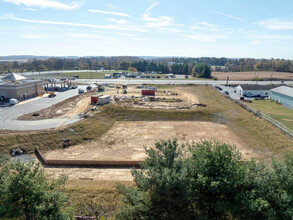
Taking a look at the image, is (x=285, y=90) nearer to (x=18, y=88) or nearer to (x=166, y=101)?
(x=166, y=101)

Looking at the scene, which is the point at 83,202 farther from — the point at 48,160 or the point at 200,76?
the point at 200,76

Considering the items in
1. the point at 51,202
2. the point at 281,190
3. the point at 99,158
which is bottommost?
the point at 99,158

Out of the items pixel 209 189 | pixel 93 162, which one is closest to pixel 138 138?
pixel 93 162

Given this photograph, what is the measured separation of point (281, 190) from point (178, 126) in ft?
83.1

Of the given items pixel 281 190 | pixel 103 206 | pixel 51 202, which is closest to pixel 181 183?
pixel 281 190

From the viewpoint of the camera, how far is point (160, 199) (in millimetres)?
11320

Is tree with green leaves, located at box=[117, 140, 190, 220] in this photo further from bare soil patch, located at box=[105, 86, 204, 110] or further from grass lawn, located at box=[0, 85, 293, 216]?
bare soil patch, located at box=[105, 86, 204, 110]

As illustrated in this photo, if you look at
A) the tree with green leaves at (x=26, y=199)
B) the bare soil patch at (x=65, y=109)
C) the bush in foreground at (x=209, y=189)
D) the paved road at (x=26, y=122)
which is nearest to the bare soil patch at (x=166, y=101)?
the bare soil patch at (x=65, y=109)

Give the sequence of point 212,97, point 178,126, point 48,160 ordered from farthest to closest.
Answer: point 212,97, point 178,126, point 48,160

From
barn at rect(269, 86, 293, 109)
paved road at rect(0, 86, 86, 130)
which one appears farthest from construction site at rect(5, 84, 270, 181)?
barn at rect(269, 86, 293, 109)

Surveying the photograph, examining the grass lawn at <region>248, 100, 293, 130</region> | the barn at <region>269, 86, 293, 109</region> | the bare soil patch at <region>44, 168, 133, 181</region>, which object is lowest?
the bare soil patch at <region>44, 168, 133, 181</region>

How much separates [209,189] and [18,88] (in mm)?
51314

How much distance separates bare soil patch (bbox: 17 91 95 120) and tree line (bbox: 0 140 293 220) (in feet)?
93.9

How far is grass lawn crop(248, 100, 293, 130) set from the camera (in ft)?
123
